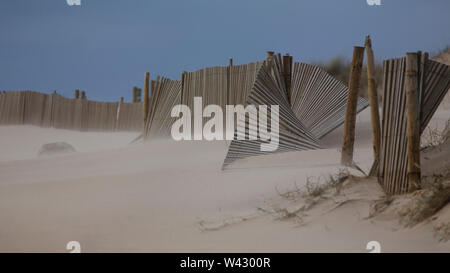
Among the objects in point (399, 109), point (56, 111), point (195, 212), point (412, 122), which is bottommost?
point (195, 212)

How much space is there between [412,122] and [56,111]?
14.5 meters

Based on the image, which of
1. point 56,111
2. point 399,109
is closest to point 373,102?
point 399,109

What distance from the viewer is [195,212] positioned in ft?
15.3

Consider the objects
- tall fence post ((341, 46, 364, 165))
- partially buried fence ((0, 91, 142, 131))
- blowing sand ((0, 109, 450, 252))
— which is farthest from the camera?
partially buried fence ((0, 91, 142, 131))

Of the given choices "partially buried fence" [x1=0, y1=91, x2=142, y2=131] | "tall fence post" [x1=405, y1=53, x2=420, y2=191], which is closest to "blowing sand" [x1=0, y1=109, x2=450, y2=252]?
"tall fence post" [x1=405, y1=53, x2=420, y2=191]

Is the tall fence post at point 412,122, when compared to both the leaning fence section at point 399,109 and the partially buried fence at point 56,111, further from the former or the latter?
the partially buried fence at point 56,111

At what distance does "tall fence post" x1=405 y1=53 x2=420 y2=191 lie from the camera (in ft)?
13.5

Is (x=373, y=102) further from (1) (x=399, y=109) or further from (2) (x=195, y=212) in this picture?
(2) (x=195, y=212)

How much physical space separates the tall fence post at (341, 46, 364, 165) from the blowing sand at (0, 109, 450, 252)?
213 millimetres

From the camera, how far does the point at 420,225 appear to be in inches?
144

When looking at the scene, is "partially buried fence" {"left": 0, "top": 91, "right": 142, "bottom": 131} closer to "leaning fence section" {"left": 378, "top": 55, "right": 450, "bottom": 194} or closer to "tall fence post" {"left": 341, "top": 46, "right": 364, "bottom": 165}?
"tall fence post" {"left": 341, "top": 46, "right": 364, "bottom": 165}

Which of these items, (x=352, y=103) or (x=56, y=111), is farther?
(x=56, y=111)

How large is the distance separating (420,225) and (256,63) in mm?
5894
